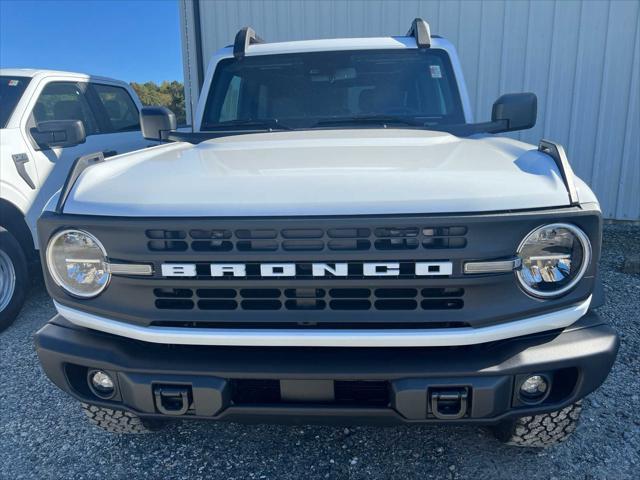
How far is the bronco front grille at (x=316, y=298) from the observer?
172 cm

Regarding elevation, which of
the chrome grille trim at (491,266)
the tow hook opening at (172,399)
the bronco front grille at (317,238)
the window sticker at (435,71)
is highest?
the window sticker at (435,71)

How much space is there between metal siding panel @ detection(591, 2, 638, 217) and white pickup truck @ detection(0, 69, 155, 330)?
6232mm

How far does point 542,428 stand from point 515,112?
1.81 m

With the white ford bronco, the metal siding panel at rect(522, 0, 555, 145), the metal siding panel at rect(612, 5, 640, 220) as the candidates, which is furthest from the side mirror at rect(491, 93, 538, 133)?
the metal siding panel at rect(612, 5, 640, 220)

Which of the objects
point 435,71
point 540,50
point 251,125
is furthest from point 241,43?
point 540,50

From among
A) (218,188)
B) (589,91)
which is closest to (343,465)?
(218,188)

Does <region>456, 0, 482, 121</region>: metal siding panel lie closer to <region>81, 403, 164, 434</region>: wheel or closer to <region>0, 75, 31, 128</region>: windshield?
<region>0, 75, 31, 128</region>: windshield

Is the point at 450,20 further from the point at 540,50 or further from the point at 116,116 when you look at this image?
the point at 116,116

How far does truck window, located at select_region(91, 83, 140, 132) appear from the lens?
550 cm

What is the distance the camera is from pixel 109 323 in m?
1.85

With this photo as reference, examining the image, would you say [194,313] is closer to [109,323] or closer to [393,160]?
[109,323]

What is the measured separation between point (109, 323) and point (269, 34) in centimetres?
633

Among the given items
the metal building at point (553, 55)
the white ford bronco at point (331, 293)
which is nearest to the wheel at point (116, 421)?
the white ford bronco at point (331, 293)

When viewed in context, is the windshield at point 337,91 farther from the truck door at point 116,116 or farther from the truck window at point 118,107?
the truck window at point 118,107
